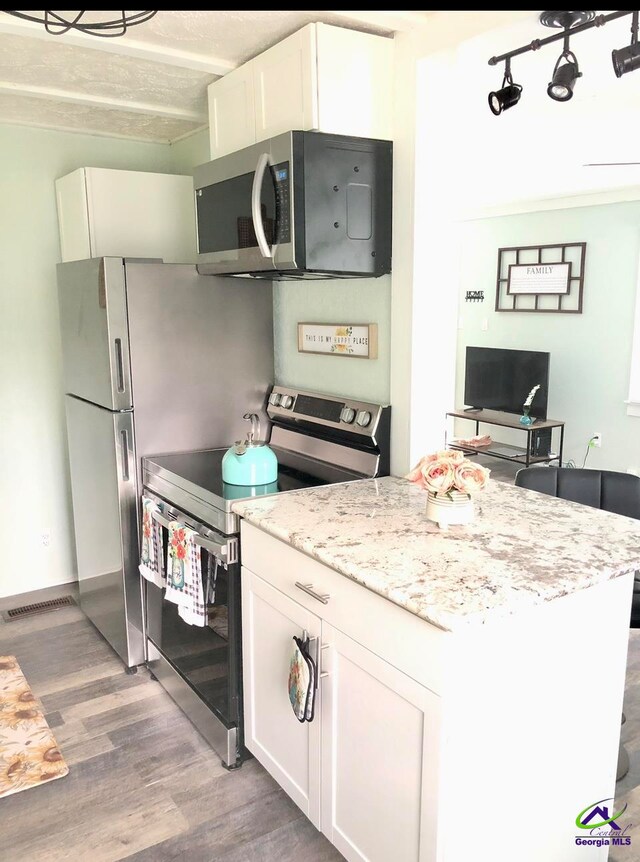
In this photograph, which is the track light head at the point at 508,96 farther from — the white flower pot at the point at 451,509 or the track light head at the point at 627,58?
the white flower pot at the point at 451,509

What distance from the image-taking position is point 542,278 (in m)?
6.04

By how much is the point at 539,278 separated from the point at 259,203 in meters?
4.45

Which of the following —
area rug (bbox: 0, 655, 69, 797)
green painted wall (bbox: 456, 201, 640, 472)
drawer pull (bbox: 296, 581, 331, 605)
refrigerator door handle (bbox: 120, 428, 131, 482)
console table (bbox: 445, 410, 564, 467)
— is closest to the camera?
drawer pull (bbox: 296, 581, 331, 605)

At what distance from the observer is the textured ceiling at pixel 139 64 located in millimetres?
2109

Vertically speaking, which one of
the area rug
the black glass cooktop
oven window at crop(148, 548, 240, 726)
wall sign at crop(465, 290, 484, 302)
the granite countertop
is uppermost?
wall sign at crop(465, 290, 484, 302)

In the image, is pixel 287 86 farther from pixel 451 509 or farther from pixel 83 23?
pixel 451 509

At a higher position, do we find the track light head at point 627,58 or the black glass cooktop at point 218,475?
the track light head at point 627,58

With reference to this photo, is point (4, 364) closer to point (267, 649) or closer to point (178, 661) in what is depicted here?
point (178, 661)

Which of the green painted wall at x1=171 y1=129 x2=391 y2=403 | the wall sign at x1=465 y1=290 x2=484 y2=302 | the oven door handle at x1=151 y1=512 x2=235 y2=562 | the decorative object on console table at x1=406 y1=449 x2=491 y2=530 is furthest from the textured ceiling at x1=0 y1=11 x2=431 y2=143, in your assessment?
the wall sign at x1=465 y1=290 x2=484 y2=302

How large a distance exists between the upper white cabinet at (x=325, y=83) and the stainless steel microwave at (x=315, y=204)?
8 cm

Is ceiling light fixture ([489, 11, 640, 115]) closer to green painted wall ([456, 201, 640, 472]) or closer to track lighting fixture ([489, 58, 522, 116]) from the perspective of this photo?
track lighting fixture ([489, 58, 522, 116])

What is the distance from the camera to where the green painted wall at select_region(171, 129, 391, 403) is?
2.44 metres

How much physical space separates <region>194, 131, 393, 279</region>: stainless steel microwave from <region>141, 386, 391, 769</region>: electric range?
543 millimetres

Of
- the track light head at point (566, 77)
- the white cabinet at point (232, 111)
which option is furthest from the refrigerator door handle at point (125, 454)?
the track light head at point (566, 77)
